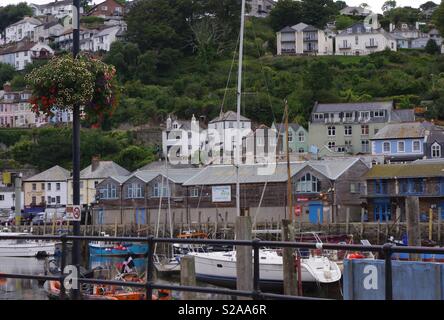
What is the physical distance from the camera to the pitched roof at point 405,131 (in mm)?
81750

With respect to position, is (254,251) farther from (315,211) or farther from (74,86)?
(315,211)

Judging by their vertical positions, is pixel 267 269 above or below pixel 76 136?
below

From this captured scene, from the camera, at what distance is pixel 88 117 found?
619 inches

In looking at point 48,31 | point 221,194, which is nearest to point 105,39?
point 48,31

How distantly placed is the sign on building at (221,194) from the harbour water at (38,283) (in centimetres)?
1922

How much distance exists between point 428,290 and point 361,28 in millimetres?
142969

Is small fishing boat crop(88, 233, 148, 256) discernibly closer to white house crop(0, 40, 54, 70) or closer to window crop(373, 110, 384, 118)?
window crop(373, 110, 384, 118)

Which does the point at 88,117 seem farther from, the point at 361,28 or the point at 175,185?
the point at 361,28

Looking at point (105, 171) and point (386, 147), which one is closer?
point (386, 147)

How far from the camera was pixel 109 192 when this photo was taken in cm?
7838

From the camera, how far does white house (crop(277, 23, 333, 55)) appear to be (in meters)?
151

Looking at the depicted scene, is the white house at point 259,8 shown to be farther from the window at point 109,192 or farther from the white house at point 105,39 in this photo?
the window at point 109,192

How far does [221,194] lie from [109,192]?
13275 mm

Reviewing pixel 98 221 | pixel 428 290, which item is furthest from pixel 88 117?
pixel 98 221
